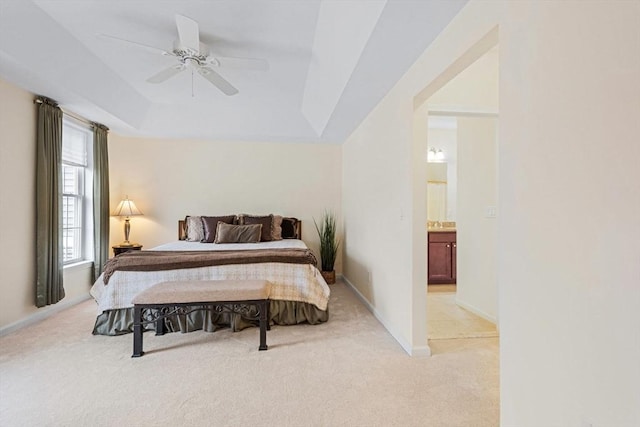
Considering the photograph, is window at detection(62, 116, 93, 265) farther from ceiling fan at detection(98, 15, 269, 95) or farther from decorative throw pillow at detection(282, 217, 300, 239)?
decorative throw pillow at detection(282, 217, 300, 239)

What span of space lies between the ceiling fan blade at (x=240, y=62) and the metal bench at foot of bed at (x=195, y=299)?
1.89 metres

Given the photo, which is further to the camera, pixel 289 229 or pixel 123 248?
pixel 289 229

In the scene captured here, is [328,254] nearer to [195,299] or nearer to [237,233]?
[237,233]

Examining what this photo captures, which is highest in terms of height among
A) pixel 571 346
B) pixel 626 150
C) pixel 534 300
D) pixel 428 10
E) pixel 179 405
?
pixel 428 10

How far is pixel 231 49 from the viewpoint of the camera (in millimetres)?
2971

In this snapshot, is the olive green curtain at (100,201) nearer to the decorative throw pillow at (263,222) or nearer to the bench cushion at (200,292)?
the decorative throw pillow at (263,222)

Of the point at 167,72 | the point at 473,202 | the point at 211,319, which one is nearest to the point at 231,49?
the point at 167,72

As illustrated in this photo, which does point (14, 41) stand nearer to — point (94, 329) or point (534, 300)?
point (94, 329)

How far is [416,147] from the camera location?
2.50 metres

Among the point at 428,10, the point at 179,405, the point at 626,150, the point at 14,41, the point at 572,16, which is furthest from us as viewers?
the point at 14,41

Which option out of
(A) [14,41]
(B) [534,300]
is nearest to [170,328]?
(A) [14,41]

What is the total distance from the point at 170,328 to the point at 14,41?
8.77 ft

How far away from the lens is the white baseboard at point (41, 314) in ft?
9.71

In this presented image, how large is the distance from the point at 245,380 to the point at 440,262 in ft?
12.1
